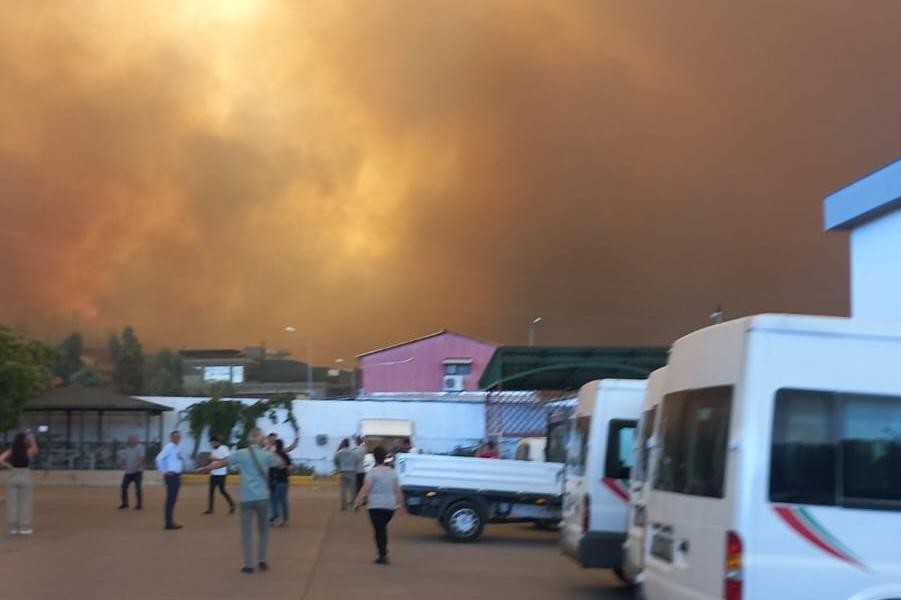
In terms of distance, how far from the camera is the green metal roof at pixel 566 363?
2852 cm

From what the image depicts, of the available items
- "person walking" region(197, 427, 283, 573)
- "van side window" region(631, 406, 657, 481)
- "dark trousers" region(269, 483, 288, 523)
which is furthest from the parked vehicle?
"van side window" region(631, 406, 657, 481)

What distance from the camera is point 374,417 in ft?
140

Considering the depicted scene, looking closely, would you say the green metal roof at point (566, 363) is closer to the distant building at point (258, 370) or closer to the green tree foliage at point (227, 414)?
the green tree foliage at point (227, 414)

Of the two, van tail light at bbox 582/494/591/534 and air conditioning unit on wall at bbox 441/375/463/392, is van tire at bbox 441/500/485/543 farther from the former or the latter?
air conditioning unit on wall at bbox 441/375/463/392

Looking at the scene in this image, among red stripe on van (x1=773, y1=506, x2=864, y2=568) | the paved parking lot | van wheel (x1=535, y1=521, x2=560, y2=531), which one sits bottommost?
van wheel (x1=535, y1=521, x2=560, y2=531)

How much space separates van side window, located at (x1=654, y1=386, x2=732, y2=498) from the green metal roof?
1915 centimetres

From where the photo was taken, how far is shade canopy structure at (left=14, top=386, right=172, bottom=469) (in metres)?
38.5

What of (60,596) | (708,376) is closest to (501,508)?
(60,596)

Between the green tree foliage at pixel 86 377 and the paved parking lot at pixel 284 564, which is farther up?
the green tree foliage at pixel 86 377

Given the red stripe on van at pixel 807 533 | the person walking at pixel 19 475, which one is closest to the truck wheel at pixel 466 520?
the person walking at pixel 19 475

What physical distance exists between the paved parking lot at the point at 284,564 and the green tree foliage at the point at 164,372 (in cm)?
6303

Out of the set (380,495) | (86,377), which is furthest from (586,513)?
(86,377)

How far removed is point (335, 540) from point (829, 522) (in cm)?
1170

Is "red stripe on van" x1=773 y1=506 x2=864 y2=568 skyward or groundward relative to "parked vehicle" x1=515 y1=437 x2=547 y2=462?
skyward
